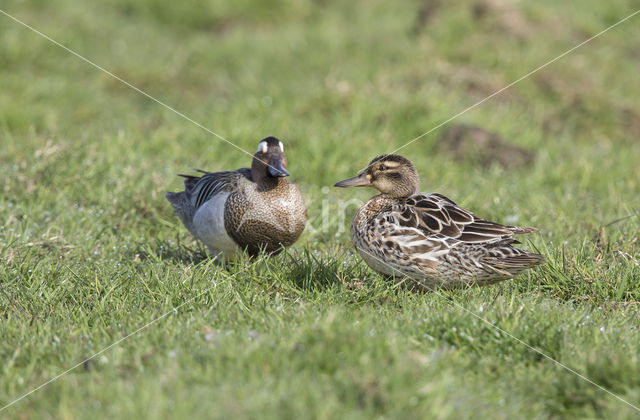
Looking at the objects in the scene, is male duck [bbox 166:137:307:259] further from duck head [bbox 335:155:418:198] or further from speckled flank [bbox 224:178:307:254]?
duck head [bbox 335:155:418:198]

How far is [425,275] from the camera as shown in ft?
14.5

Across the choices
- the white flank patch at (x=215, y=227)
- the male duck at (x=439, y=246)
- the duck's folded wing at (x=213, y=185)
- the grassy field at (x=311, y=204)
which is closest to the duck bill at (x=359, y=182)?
the male duck at (x=439, y=246)

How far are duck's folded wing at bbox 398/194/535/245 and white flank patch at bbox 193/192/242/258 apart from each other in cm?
122

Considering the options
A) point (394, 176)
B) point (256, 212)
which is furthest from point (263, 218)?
point (394, 176)

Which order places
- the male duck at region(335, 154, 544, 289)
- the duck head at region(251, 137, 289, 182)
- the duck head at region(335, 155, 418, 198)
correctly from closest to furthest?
the male duck at region(335, 154, 544, 289)
the duck head at region(335, 155, 418, 198)
the duck head at region(251, 137, 289, 182)

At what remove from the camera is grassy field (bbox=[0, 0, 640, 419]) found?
129 inches

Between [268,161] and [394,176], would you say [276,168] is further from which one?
[394,176]

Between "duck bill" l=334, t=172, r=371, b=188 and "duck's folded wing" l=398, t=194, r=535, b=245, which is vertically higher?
"duck bill" l=334, t=172, r=371, b=188

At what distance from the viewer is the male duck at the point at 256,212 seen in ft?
16.5

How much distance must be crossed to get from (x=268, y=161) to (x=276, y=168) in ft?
0.32

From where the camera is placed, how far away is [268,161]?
512 cm

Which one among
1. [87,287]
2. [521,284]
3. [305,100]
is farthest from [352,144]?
[87,287]

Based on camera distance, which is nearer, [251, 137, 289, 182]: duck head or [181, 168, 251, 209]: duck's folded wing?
[251, 137, 289, 182]: duck head

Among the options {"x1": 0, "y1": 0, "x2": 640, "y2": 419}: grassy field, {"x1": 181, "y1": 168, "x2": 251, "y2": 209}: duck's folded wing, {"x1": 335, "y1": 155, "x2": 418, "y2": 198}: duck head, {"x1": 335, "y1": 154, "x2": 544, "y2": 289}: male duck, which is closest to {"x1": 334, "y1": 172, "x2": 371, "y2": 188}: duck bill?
{"x1": 335, "y1": 155, "x2": 418, "y2": 198}: duck head
